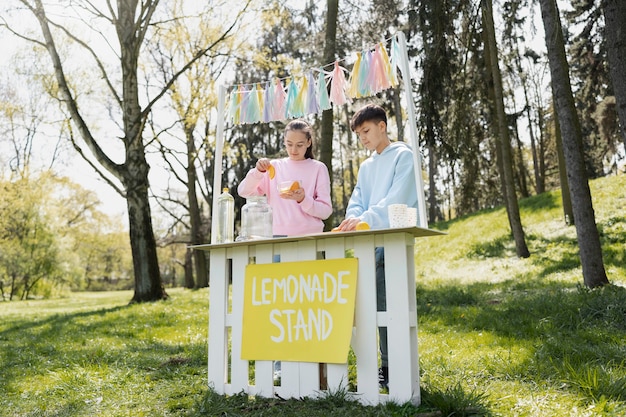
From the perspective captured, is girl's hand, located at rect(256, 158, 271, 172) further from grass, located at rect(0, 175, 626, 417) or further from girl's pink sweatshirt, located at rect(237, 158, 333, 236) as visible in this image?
grass, located at rect(0, 175, 626, 417)

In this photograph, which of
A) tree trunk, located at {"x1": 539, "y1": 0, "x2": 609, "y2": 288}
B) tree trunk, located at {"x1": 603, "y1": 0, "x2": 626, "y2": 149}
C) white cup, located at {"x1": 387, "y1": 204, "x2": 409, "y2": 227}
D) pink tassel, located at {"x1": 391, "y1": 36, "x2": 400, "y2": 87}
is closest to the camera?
white cup, located at {"x1": 387, "y1": 204, "x2": 409, "y2": 227}

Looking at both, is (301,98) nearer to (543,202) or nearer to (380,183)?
(380,183)

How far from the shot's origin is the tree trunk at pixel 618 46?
5508 mm

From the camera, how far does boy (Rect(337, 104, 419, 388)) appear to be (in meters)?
3.24

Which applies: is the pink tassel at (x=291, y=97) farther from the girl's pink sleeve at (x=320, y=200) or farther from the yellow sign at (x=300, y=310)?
the yellow sign at (x=300, y=310)

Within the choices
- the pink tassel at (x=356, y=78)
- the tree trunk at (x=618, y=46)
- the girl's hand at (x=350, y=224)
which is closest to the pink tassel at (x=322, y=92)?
the pink tassel at (x=356, y=78)

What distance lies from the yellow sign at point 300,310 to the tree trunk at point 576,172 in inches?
188

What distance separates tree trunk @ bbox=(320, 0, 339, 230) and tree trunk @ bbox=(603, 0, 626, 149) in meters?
4.01

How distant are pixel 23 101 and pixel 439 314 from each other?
22.9 metres

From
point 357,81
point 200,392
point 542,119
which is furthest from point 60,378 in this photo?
point 542,119

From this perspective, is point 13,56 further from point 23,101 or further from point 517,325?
point 517,325

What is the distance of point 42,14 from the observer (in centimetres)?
1082

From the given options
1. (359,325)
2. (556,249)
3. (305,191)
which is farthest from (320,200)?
(556,249)

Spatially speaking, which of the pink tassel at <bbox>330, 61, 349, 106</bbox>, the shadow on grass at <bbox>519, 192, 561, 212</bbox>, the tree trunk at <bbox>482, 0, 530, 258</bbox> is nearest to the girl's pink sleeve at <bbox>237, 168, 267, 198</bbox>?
the pink tassel at <bbox>330, 61, 349, 106</bbox>
